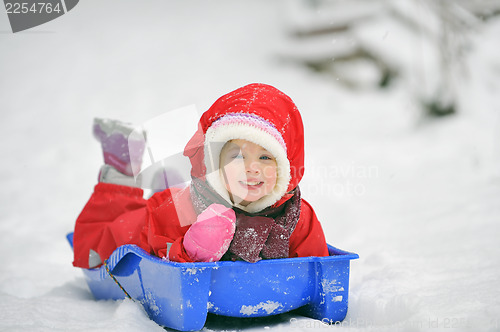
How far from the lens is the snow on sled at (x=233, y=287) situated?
→ 1508mm

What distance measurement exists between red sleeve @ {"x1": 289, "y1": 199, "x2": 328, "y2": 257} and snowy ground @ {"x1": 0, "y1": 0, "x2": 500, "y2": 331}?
245 mm

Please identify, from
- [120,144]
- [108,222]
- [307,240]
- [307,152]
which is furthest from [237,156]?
[307,152]

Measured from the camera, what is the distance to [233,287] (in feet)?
5.21

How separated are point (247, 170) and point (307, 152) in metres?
3.31

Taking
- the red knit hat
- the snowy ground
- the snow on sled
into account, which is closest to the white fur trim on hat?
the red knit hat

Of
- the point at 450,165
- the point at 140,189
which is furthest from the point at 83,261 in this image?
the point at 450,165

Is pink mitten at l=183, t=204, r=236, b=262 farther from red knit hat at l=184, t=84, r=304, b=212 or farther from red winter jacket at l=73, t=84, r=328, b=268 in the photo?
red knit hat at l=184, t=84, r=304, b=212

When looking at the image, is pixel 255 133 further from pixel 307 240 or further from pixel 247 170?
pixel 307 240

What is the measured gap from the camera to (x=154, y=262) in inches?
61.7

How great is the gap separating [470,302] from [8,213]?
10.4 ft

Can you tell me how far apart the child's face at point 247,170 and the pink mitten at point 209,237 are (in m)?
0.17

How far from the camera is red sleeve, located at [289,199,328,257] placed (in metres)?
1.76

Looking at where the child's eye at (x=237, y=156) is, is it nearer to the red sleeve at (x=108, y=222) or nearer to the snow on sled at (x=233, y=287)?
the snow on sled at (x=233, y=287)

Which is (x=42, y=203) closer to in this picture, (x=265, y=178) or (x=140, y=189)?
(x=140, y=189)
